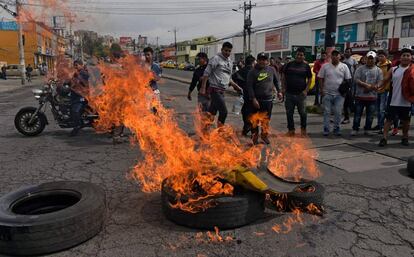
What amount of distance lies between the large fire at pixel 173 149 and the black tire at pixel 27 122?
1392mm

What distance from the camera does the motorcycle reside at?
26.6 feet

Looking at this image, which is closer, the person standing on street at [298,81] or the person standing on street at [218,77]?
the person standing on street at [218,77]

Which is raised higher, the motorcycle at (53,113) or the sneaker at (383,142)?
the motorcycle at (53,113)

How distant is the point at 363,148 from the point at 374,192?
2.60 m

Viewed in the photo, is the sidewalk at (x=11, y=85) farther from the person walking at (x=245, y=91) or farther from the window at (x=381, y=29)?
the window at (x=381, y=29)

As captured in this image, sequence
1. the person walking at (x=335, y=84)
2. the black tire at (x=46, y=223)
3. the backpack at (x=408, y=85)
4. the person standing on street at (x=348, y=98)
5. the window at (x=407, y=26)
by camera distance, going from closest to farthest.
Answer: the black tire at (x=46, y=223) < the backpack at (x=408, y=85) < the person walking at (x=335, y=84) < the person standing on street at (x=348, y=98) < the window at (x=407, y=26)

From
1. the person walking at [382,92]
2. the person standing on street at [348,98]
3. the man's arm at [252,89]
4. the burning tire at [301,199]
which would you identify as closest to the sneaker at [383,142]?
the person walking at [382,92]

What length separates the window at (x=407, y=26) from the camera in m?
35.1

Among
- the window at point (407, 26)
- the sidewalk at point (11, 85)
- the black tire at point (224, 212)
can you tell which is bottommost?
the black tire at point (224, 212)

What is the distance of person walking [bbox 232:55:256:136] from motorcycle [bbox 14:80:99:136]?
3.46 meters

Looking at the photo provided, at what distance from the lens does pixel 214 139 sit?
4684 mm

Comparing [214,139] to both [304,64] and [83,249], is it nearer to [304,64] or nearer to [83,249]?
[83,249]

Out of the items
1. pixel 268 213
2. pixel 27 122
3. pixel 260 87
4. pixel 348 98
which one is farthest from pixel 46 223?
pixel 348 98

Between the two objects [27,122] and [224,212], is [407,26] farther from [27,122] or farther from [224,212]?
[224,212]
